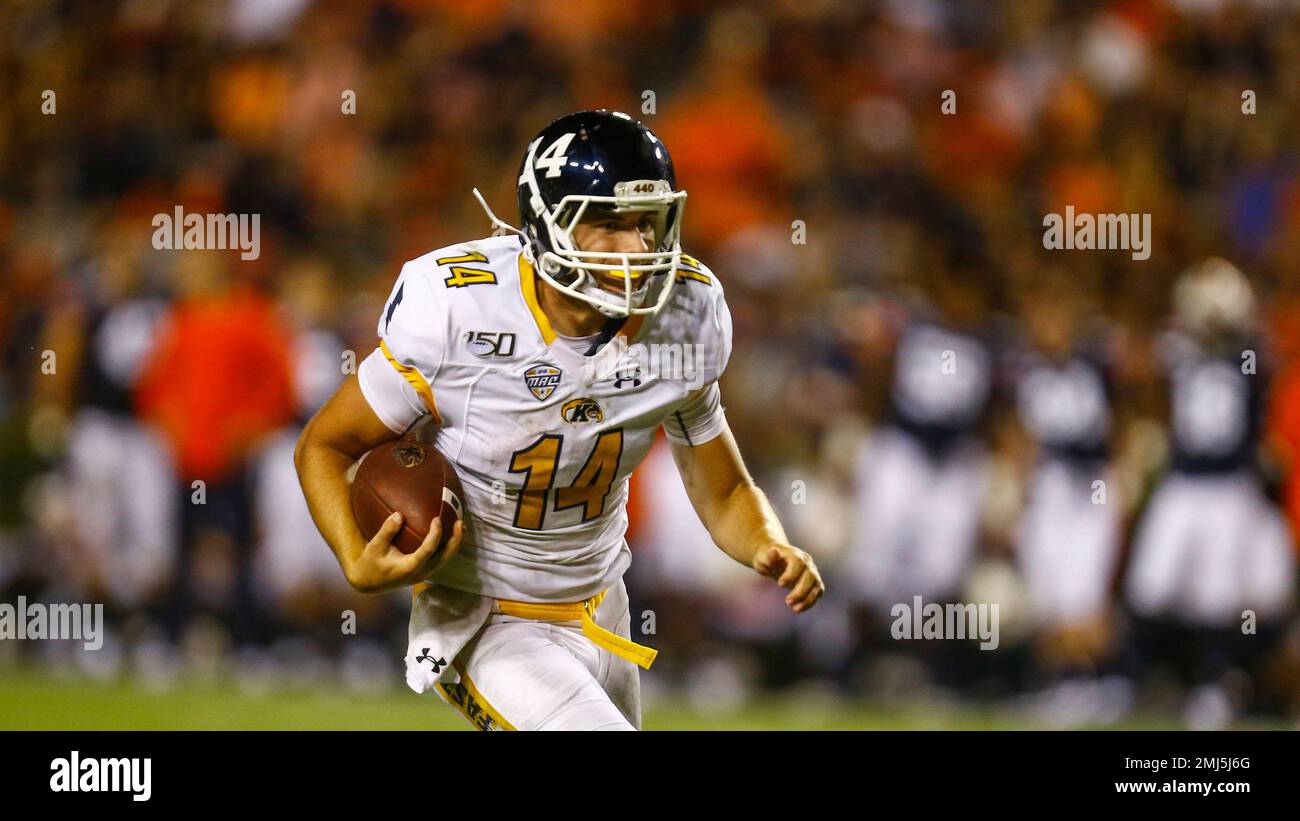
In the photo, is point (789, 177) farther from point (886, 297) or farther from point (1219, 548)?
point (1219, 548)

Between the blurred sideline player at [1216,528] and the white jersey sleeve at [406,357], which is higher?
the white jersey sleeve at [406,357]

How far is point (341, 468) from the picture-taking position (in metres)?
3.21

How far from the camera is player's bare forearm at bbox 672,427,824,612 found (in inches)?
124

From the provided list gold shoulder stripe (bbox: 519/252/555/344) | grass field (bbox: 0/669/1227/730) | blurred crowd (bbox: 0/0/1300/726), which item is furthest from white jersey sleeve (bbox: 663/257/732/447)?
blurred crowd (bbox: 0/0/1300/726)

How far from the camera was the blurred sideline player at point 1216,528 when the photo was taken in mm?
6785

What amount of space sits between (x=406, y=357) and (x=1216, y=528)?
4729 millimetres

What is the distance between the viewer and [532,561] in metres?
3.33

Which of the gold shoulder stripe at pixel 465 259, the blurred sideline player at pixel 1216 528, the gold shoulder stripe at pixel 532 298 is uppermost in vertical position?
the gold shoulder stripe at pixel 465 259

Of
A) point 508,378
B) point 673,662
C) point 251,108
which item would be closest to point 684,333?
point 508,378

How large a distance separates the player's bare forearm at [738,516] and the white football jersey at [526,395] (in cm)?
14
